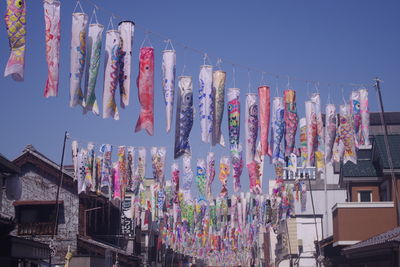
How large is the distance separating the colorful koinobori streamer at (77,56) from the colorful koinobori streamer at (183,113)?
4434 mm

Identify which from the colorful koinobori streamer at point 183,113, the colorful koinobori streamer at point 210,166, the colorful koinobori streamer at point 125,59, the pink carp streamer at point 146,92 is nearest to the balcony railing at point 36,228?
the colorful koinobori streamer at point 210,166

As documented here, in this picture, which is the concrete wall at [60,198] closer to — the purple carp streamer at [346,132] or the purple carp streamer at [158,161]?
the purple carp streamer at [158,161]

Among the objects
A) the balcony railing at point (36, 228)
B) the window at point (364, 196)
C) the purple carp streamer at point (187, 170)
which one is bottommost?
the balcony railing at point (36, 228)

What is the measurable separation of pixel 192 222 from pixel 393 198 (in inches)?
773

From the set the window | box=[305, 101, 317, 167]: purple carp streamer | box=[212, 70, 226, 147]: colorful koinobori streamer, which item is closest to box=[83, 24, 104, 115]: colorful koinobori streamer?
box=[212, 70, 226, 147]: colorful koinobori streamer

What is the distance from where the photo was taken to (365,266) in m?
29.6

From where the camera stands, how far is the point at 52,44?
48.1 ft

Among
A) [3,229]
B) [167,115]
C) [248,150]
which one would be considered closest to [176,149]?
[167,115]

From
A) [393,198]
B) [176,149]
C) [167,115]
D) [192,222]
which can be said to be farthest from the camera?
[192,222]

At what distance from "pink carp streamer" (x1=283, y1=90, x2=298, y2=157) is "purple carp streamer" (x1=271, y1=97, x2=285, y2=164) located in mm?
190

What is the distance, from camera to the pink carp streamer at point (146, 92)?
16.9 m

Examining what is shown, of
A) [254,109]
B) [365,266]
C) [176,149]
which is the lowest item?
[365,266]

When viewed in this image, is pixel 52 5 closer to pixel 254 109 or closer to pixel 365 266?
pixel 254 109

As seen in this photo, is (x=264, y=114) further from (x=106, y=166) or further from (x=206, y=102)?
(x=106, y=166)
